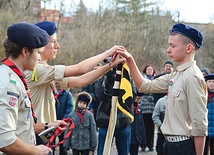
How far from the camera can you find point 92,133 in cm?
761

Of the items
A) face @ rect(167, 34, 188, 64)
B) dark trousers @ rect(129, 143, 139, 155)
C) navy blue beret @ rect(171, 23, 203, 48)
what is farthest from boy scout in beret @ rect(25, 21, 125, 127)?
dark trousers @ rect(129, 143, 139, 155)

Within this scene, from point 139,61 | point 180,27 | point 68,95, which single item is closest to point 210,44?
point 139,61

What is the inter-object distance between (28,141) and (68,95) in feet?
18.3

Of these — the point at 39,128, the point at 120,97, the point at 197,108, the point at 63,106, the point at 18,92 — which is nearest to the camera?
the point at 18,92

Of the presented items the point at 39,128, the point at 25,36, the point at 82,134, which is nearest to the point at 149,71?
the point at 82,134

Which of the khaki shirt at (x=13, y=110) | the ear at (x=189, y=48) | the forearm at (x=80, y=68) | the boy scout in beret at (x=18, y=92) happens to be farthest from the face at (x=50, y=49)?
the ear at (x=189, y=48)

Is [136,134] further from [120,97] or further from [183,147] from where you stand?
[183,147]

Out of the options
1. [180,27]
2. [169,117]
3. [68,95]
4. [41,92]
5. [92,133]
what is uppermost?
[180,27]

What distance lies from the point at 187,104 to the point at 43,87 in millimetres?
1578

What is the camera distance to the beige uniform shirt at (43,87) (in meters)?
3.85

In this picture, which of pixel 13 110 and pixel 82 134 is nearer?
pixel 13 110

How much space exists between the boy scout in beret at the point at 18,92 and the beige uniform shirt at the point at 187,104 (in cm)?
155

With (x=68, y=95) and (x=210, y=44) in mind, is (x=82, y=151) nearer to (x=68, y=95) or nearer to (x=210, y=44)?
(x=68, y=95)

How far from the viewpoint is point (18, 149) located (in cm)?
264
